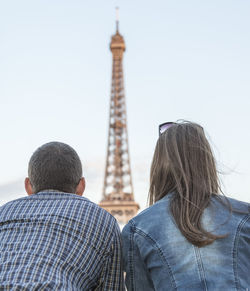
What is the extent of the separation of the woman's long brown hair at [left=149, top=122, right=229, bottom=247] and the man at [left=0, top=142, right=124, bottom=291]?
0.42 metres

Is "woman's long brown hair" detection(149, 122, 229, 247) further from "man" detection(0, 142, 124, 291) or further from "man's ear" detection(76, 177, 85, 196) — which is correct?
"man's ear" detection(76, 177, 85, 196)

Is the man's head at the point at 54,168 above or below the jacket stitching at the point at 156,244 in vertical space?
above

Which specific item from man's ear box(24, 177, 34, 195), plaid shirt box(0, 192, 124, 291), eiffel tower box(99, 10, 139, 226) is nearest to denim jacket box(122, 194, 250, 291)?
plaid shirt box(0, 192, 124, 291)

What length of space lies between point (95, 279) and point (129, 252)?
1.00 ft

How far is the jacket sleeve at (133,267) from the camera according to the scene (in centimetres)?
321

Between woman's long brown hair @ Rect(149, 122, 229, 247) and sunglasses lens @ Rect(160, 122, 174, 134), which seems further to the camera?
sunglasses lens @ Rect(160, 122, 174, 134)

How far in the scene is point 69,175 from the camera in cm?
358

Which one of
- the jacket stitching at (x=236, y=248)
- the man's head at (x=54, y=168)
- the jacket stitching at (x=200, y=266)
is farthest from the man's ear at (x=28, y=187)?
the jacket stitching at (x=236, y=248)

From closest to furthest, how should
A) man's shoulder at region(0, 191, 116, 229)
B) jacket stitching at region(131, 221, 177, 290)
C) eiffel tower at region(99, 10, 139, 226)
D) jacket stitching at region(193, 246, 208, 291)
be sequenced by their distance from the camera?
jacket stitching at region(193, 246, 208, 291), jacket stitching at region(131, 221, 177, 290), man's shoulder at region(0, 191, 116, 229), eiffel tower at region(99, 10, 139, 226)

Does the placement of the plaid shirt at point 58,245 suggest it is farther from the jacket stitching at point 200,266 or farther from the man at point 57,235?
the jacket stitching at point 200,266

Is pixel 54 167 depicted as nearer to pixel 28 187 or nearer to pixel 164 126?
pixel 28 187

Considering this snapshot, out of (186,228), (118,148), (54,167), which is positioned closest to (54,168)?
(54,167)

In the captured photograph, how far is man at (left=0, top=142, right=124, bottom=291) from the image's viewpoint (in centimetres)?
300

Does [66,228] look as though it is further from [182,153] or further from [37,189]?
[182,153]
